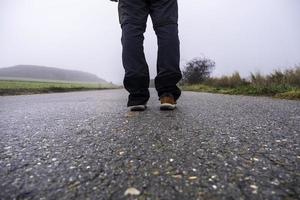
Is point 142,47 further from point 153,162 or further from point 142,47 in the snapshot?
point 153,162

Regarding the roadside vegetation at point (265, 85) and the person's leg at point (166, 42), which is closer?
the person's leg at point (166, 42)

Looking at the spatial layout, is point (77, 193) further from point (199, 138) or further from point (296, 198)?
point (199, 138)

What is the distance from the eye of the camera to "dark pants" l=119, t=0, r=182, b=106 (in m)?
2.22

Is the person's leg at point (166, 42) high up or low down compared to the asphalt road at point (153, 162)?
up

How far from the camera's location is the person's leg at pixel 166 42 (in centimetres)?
225

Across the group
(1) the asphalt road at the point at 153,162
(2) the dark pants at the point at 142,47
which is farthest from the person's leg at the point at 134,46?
(1) the asphalt road at the point at 153,162

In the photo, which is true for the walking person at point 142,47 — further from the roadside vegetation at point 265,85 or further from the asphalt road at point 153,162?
the roadside vegetation at point 265,85

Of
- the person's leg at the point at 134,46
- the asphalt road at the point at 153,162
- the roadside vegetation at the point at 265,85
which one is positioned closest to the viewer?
the asphalt road at the point at 153,162

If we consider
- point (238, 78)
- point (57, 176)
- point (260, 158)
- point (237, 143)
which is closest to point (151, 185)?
point (57, 176)

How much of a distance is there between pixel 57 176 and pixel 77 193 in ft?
0.53

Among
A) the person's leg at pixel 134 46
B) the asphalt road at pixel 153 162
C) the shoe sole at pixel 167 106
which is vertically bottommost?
the asphalt road at pixel 153 162

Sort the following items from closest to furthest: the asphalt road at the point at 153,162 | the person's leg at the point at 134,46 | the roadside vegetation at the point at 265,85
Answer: the asphalt road at the point at 153,162
the person's leg at the point at 134,46
the roadside vegetation at the point at 265,85

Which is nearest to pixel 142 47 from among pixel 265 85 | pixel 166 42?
pixel 166 42

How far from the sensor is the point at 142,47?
2.29 metres
